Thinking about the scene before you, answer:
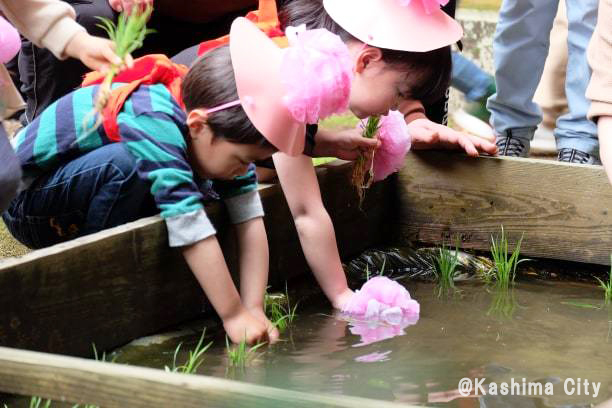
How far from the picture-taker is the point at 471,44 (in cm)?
663

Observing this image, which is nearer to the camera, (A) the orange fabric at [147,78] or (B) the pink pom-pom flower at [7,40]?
(B) the pink pom-pom flower at [7,40]

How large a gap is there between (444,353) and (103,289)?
2.64ft

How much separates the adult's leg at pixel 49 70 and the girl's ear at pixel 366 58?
94 centimetres

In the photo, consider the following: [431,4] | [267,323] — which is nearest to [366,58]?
[431,4]

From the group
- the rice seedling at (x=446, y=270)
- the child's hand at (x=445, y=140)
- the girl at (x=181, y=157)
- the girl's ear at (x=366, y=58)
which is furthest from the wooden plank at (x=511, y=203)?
the girl at (x=181, y=157)

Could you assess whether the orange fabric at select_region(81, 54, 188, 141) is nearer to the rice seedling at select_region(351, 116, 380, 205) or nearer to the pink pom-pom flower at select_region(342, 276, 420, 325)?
the rice seedling at select_region(351, 116, 380, 205)

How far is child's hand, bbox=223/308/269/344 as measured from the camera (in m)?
2.48

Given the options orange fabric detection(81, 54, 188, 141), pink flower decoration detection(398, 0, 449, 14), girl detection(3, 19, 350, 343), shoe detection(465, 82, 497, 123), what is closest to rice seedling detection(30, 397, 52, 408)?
girl detection(3, 19, 350, 343)

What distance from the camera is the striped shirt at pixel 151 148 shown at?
7.95 feet

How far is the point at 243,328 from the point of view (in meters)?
2.48

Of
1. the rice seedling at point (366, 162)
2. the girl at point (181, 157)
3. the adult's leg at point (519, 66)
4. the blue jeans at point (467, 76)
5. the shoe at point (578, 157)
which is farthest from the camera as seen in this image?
the blue jeans at point (467, 76)

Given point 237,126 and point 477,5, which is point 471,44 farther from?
point 237,126

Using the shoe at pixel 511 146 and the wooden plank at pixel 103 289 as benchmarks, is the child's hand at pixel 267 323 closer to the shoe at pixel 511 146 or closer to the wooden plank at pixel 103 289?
the wooden plank at pixel 103 289

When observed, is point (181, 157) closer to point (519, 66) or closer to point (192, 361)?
point (192, 361)
